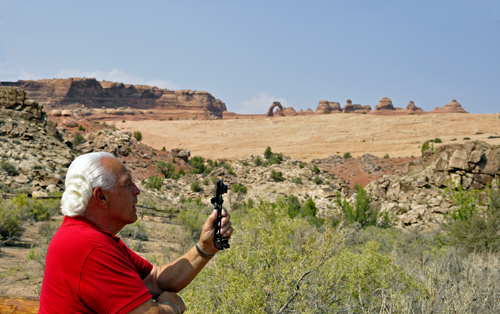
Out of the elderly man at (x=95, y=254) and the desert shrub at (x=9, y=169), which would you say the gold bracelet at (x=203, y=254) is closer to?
the elderly man at (x=95, y=254)

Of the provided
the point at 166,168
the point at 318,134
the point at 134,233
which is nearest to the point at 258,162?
the point at 166,168

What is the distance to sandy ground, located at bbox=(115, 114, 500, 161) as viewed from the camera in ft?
167

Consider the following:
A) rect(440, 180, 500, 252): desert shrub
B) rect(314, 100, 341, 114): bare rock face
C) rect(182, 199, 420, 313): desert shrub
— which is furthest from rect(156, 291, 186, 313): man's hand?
rect(314, 100, 341, 114): bare rock face

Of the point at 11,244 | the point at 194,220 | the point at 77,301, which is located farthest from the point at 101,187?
the point at 194,220

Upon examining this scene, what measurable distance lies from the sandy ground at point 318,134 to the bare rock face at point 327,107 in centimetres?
3979

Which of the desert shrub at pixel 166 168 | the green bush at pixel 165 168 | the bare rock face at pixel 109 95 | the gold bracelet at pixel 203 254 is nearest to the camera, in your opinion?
the gold bracelet at pixel 203 254

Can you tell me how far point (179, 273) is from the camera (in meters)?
2.14

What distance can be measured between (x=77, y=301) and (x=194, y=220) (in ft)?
41.2

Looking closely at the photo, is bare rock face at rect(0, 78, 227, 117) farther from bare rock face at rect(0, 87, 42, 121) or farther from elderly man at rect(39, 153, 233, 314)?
elderly man at rect(39, 153, 233, 314)

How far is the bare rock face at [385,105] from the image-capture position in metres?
105

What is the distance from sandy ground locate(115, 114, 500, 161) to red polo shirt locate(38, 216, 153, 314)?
45.8m

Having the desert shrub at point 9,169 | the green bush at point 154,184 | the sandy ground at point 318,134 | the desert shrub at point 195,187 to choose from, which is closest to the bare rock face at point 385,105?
the sandy ground at point 318,134

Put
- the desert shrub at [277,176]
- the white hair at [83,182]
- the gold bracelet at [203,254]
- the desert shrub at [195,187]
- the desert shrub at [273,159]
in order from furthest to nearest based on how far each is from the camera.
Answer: the desert shrub at [273,159] < the desert shrub at [277,176] < the desert shrub at [195,187] < the gold bracelet at [203,254] < the white hair at [83,182]

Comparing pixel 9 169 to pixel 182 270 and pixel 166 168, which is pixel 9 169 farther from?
pixel 182 270
